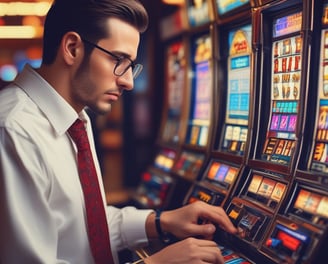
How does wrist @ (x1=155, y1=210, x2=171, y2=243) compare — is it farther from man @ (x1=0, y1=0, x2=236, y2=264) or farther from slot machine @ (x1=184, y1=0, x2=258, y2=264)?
slot machine @ (x1=184, y1=0, x2=258, y2=264)

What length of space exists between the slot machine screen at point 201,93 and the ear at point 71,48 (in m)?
1.31

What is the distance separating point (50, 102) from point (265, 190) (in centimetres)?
107

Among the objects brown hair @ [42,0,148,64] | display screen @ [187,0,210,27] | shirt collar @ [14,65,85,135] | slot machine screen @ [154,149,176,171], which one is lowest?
slot machine screen @ [154,149,176,171]

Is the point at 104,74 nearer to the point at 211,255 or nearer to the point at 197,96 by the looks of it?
the point at 211,255

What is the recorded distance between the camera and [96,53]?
1.85 metres

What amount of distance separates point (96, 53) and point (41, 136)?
428mm

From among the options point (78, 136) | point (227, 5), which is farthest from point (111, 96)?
point (227, 5)

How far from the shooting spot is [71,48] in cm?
186

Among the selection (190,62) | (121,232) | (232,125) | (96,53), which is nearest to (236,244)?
(121,232)

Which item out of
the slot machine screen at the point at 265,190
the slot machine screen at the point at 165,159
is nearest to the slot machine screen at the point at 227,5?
the slot machine screen at the point at 265,190

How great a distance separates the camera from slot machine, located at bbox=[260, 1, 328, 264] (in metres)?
1.60

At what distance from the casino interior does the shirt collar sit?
35.4 inches

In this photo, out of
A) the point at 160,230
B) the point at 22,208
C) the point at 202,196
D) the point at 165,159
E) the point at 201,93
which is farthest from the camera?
the point at 165,159

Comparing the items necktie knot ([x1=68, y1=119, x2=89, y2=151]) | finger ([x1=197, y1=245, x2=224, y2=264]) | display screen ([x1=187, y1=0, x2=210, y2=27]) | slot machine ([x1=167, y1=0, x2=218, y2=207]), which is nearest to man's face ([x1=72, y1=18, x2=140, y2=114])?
necktie knot ([x1=68, y1=119, x2=89, y2=151])
